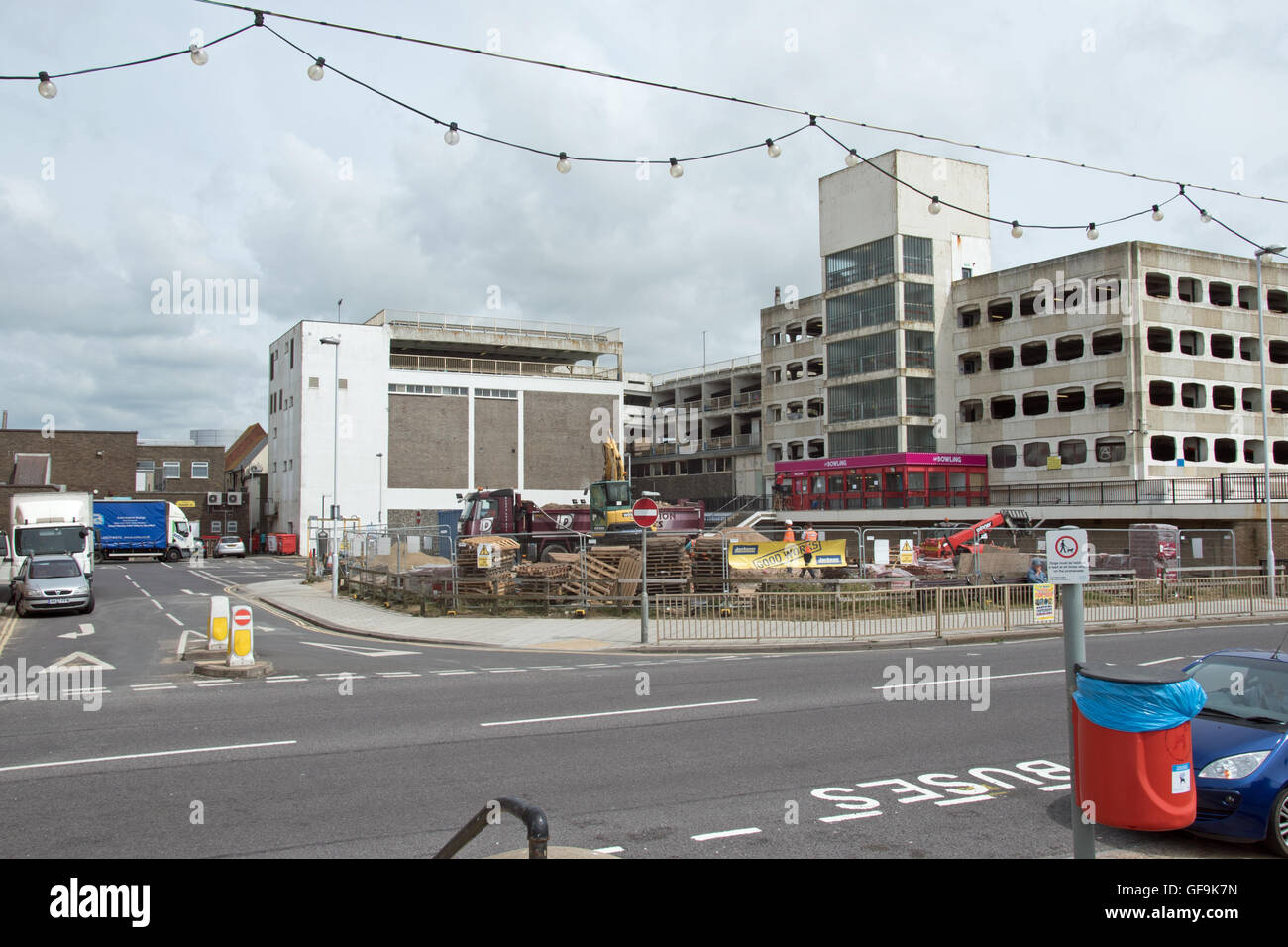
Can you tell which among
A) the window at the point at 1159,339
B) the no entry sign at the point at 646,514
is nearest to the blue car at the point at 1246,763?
the no entry sign at the point at 646,514

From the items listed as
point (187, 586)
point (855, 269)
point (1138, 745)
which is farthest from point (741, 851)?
point (855, 269)

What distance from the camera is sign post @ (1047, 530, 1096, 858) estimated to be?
4.21 meters

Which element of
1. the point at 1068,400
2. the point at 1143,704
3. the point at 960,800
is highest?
the point at 1068,400

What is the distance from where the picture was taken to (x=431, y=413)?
6988cm

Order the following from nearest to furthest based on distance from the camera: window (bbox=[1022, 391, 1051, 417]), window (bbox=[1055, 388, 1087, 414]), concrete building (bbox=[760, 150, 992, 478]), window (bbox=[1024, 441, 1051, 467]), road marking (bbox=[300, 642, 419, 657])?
road marking (bbox=[300, 642, 419, 657]) < window (bbox=[1055, 388, 1087, 414]) < window (bbox=[1024, 441, 1051, 467]) < window (bbox=[1022, 391, 1051, 417]) < concrete building (bbox=[760, 150, 992, 478])

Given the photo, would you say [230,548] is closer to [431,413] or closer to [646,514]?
[431,413]

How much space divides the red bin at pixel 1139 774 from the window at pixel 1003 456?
52711 millimetres

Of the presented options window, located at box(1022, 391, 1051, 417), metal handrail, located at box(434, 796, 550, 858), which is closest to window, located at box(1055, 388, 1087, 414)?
window, located at box(1022, 391, 1051, 417)

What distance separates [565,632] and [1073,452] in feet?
127

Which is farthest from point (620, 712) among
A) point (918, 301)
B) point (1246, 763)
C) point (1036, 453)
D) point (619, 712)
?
point (918, 301)

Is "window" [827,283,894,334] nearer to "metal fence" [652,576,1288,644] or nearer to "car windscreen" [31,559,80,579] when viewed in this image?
"metal fence" [652,576,1288,644]

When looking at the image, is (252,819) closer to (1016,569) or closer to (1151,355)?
(1016,569)

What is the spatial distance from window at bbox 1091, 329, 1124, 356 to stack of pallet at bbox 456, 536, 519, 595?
37.8 m

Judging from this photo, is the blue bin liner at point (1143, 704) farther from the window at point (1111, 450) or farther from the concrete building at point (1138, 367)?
the window at point (1111, 450)
